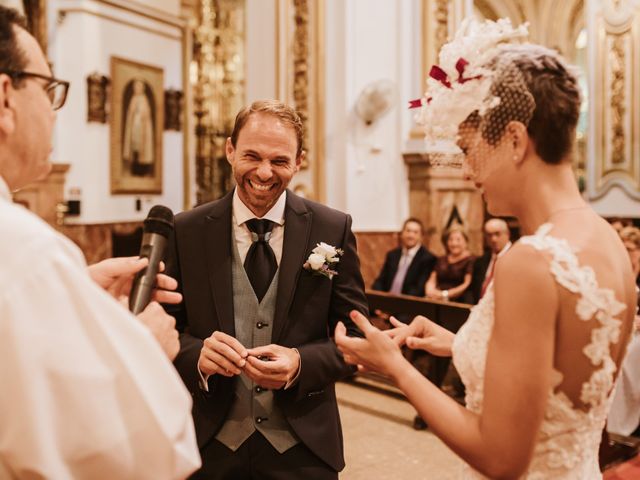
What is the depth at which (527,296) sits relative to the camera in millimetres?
1388

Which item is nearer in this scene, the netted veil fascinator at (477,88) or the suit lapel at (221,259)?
the netted veil fascinator at (477,88)

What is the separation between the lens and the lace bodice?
1.44m

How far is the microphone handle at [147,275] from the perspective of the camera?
1530mm

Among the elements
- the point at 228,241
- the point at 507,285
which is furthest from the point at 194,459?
the point at 228,241

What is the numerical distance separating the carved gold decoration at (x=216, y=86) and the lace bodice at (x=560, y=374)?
A: 1001cm

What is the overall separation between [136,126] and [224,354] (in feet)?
26.5

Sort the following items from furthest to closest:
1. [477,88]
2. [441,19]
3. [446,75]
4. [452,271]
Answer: [441,19]
[452,271]
[446,75]
[477,88]

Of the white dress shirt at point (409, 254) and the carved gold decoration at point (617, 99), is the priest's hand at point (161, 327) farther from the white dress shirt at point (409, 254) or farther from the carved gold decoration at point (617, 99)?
the carved gold decoration at point (617, 99)

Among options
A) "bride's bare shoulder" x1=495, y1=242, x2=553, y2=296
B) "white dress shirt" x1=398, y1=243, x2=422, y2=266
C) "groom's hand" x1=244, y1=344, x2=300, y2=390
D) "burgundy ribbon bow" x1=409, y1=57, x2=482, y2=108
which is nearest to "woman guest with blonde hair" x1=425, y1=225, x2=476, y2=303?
"white dress shirt" x1=398, y1=243, x2=422, y2=266

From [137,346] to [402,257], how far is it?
6278 millimetres

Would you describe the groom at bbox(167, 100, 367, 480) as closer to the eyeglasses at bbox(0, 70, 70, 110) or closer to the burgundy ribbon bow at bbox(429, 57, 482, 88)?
the burgundy ribbon bow at bbox(429, 57, 482, 88)

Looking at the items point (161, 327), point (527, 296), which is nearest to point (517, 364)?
point (527, 296)

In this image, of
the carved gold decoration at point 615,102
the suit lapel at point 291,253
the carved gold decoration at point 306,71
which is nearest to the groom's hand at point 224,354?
the suit lapel at point 291,253

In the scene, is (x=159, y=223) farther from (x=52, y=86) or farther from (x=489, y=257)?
(x=489, y=257)
